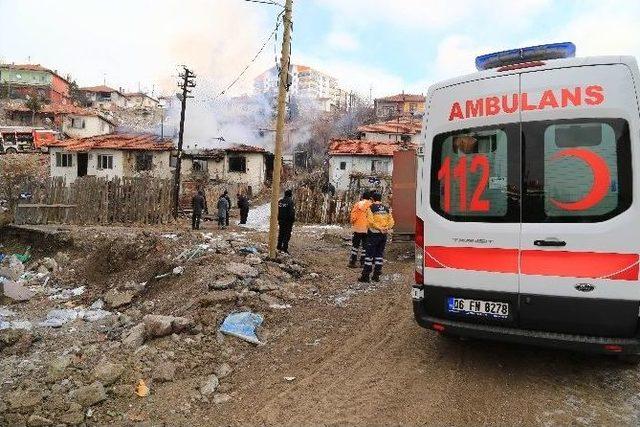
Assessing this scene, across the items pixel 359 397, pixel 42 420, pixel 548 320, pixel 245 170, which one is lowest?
pixel 42 420

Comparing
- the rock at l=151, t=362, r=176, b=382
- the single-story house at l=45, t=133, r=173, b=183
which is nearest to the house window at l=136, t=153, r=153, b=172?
the single-story house at l=45, t=133, r=173, b=183

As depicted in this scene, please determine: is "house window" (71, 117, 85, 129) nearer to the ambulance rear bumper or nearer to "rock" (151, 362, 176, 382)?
"rock" (151, 362, 176, 382)

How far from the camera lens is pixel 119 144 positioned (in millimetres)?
32906

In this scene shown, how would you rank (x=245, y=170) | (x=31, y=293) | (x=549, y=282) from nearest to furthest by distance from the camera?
(x=549, y=282), (x=31, y=293), (x=245, y=170)

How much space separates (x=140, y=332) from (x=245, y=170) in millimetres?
28987

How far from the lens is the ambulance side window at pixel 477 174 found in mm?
4117

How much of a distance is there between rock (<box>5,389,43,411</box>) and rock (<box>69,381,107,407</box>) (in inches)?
12.6

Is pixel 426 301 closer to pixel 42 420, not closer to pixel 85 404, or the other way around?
pixel 85 404

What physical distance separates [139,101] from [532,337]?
86.7 m

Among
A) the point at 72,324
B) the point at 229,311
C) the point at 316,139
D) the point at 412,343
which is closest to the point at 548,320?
the point at 412,343

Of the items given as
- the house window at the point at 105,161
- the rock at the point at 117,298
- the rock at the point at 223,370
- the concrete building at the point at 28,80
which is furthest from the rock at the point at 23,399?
the concrete building at the point at 28,80

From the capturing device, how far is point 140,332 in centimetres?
A: 568

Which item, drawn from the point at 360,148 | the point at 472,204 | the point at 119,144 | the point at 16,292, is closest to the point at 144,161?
the point at 119,144

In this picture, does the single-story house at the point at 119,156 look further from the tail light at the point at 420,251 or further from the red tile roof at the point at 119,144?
the tail light at the point at 420,251
